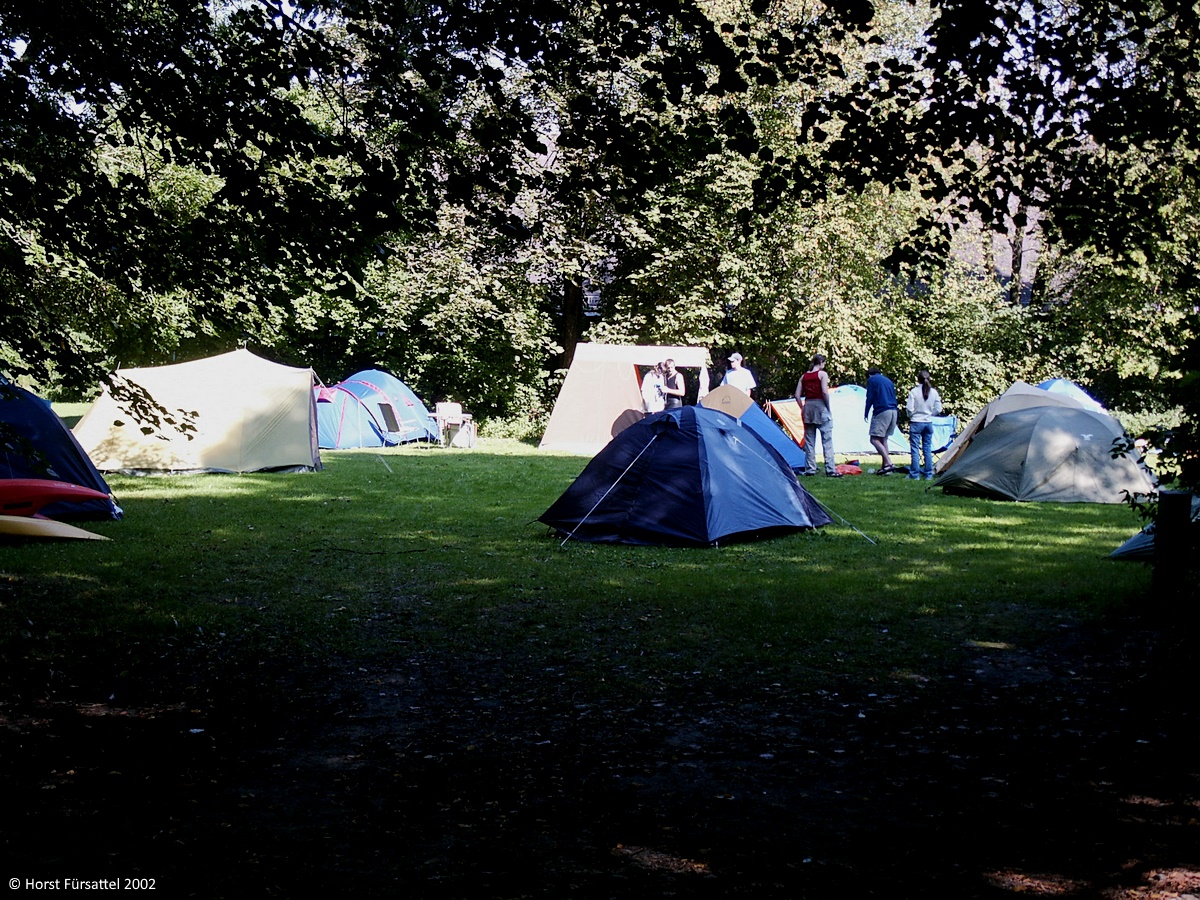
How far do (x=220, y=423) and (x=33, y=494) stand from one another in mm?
6000

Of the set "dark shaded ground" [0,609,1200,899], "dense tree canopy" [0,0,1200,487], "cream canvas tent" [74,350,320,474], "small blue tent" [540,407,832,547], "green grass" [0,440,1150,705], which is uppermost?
"dense tree canopy" [0,0,1200,487]

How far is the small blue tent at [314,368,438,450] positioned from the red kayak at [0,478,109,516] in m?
11.0

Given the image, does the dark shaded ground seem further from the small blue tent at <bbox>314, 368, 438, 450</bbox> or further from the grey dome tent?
the small blue tent at <bbox>314, 368, 438, 450</bbox>

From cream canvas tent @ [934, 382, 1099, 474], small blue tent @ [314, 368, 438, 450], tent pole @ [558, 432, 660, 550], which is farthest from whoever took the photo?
small blue tent @ [314, 368, 438, 450]

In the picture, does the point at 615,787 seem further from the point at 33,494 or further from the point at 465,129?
the point at 33,494

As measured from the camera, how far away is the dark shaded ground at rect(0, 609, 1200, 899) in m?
3.39

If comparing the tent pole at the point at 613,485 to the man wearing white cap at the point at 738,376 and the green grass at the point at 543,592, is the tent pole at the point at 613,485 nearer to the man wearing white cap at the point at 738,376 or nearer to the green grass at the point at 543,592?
the green grass at the point at 543,592

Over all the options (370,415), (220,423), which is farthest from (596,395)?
(220,423)

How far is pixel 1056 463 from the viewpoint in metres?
13.3

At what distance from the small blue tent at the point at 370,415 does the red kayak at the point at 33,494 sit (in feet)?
36.1

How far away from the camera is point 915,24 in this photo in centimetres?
2773

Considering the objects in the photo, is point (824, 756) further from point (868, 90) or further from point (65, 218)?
point (65, 218)

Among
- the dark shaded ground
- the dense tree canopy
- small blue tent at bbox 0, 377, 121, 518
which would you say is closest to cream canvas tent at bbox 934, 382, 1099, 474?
the dense tree canopy

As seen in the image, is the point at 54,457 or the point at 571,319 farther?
the point at 571,319
